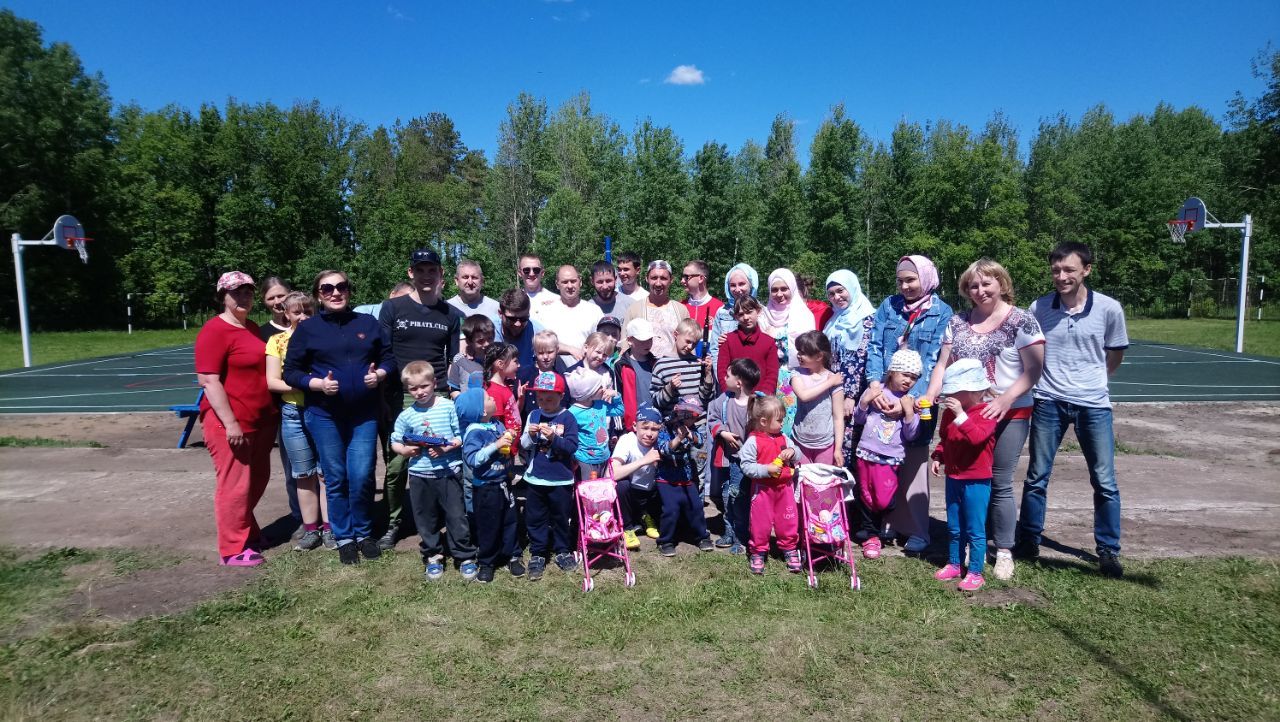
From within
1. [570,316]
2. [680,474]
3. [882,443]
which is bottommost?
[680,474]

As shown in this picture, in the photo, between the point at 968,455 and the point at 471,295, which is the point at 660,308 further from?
the point at 968,455

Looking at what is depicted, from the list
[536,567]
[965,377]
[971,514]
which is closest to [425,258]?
[536,567]

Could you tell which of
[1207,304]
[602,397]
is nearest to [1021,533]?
[602,397]

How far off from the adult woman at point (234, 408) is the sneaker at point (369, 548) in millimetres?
710

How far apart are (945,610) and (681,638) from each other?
1633 millimetres

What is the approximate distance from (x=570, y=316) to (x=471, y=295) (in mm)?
907

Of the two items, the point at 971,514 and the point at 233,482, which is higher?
the point at 233,482

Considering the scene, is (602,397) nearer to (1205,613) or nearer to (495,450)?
(495,450)

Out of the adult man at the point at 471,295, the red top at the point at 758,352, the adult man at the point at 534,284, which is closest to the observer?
the red top at the point at 758,352

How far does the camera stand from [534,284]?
6.53m

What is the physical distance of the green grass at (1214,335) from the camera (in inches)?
885

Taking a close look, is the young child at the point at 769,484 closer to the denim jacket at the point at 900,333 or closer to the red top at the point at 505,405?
the denim jacket at the point at 900,333

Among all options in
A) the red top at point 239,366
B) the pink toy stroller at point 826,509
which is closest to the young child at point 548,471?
the pink toy stroller at point 826,509

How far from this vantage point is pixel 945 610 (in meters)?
4.10
